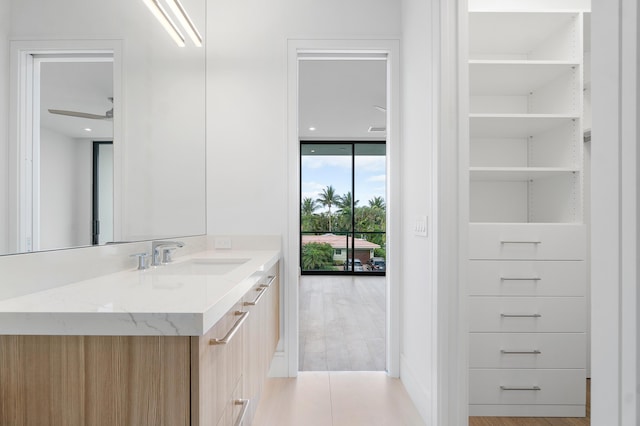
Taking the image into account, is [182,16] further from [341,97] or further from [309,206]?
[309,206]

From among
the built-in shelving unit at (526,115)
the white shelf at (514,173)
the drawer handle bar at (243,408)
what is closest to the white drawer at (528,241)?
the built-in shelving unit at (526,115)

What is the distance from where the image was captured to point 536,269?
204 centimetres

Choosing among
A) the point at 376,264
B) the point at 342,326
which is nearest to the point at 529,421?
the point at 342,326

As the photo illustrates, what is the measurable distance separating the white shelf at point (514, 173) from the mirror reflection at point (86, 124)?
70.7 inches

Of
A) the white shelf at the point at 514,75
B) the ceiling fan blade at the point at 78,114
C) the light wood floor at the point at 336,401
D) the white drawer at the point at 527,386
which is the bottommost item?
the light wood floor at the point at 336,401

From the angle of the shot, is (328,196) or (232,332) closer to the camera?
(232,332)

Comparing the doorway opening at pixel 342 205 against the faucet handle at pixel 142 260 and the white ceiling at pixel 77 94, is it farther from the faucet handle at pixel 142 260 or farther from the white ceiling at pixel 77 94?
the white ceiling at pixel 77 94

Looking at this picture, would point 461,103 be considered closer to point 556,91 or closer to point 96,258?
point 556,91

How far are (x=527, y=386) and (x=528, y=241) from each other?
0.82 m

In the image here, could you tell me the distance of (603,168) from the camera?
32.2 inches

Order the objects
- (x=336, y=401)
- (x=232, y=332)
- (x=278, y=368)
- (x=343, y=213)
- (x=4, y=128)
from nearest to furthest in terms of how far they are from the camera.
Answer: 1. (x=4, y=128)
2. (x=232, y=332)
3. (x=336, y=401)
4. (x=278, y=368)
5. (x=343, y=213)

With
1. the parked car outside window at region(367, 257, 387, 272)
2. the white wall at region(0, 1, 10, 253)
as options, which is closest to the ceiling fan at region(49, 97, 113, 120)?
the white wall at region(0, 1, 10, 253)

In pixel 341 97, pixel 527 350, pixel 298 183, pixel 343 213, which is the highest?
pixel 341 97

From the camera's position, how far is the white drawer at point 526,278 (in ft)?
6.66
